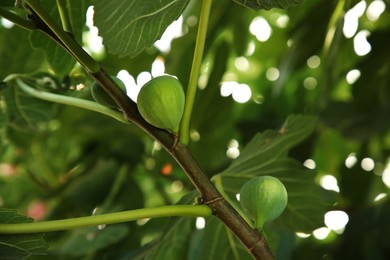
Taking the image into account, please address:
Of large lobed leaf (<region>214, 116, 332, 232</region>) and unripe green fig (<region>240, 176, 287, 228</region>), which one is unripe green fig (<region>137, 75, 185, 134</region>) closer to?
unripe green fig (<region>240, 176, 287, 228</region>)

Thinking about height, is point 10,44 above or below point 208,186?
above

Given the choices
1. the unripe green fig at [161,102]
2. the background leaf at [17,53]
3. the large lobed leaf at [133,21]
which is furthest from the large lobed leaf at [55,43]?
the background leaf at [17,53]

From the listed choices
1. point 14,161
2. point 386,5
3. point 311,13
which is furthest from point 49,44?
point 14,161

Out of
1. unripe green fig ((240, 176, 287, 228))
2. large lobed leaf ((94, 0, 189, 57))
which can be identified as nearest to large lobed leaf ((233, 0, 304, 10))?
large lobed leaf ((94, 0, 189, 57))

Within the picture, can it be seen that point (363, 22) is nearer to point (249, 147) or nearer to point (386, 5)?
point (386, 5)

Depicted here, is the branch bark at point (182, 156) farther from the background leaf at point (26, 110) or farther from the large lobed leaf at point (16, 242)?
the background leaf at point (26, 110)

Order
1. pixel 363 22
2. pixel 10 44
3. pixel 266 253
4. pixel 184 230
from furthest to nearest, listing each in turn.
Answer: pixel 363 22
pixel 10 44
pixel 184 230
pixel 266 253
